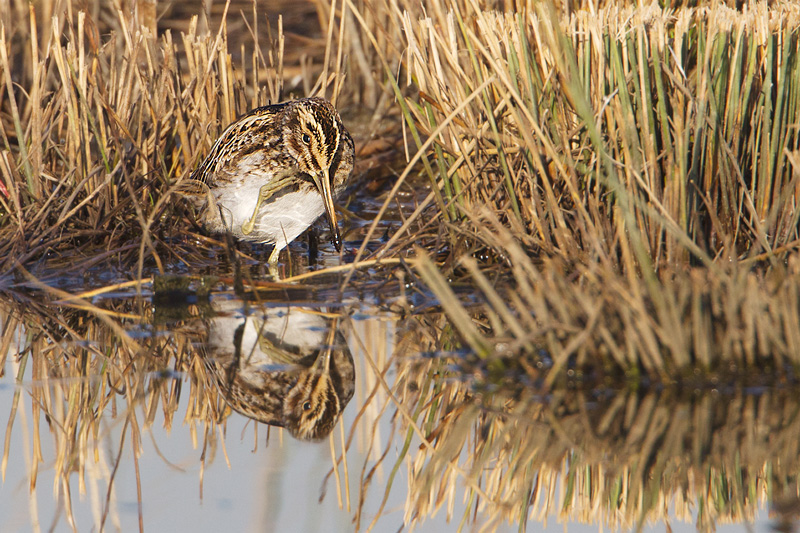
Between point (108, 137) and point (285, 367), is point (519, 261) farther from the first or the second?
point (108, 137)

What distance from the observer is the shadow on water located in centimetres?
308

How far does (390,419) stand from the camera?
3.72m

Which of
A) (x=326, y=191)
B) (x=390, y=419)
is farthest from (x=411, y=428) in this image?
(x=326, y=191)

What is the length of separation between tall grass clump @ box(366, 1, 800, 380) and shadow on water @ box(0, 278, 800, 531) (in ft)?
1.25

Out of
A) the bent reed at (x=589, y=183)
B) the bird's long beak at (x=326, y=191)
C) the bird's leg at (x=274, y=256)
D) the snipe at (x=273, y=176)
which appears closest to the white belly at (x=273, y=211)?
the snipe at (x=273, y=176)

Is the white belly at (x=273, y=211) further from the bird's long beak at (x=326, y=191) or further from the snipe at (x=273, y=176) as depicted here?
the bird's long beak at (x=326, y=191)

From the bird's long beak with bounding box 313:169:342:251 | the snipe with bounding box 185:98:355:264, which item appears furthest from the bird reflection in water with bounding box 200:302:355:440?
the snipe with bounding box 185:98:355:264

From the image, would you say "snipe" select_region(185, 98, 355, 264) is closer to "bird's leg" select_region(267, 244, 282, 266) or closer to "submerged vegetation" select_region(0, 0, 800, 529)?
"bird's leg" select_region(267, 244, 282, 266)

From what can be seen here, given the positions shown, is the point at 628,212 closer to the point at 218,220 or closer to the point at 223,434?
the point at 223,434

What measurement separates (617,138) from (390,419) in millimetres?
1767

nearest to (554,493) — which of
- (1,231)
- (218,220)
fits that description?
(218,220)

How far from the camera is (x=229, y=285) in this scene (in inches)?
206

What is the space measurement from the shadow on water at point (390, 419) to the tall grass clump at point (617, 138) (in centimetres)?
38

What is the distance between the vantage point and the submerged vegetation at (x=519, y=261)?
10.9ft
